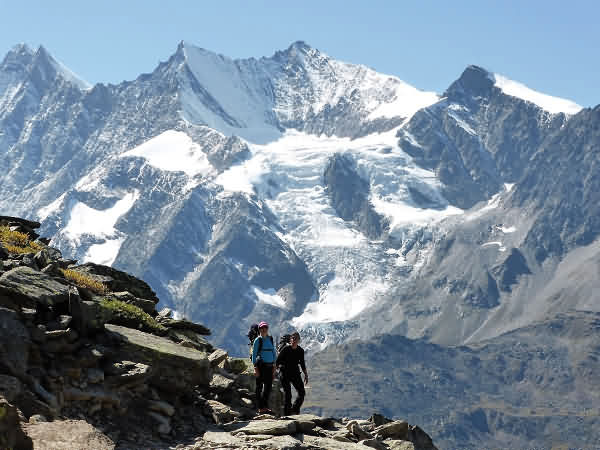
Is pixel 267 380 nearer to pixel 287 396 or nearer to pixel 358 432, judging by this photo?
pixel 287 396

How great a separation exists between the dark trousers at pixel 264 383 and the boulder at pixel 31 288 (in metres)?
7.00

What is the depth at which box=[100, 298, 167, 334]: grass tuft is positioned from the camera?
108 ft

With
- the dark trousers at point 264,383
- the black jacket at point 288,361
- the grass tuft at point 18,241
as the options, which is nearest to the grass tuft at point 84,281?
the grass tuft at point 18,241

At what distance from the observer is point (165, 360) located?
30.5 meters

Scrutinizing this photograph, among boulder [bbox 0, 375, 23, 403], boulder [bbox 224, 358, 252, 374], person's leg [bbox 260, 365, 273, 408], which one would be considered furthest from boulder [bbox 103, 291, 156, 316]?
boulder [bbox 0, 375, 23, 403]

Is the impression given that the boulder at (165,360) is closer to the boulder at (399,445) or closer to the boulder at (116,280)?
the boulder at (399,445)

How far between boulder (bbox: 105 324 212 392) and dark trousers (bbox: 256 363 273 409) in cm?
210

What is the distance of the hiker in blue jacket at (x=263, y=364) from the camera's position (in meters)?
32.6

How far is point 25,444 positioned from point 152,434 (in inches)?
299

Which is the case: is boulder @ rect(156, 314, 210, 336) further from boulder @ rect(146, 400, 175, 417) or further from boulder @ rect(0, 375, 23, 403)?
boulder @ rect(0, 375, 23, 403)

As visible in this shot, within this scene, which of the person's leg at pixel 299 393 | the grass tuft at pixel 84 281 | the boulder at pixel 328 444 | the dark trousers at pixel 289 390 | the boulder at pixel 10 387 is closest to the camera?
the boulder at pixel 10 387

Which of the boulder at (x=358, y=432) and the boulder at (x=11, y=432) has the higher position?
the boulder at (x=358, y=432)

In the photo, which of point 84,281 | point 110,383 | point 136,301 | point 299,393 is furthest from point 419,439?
point 110,383

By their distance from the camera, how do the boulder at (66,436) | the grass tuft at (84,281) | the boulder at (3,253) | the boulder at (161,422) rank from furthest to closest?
the grass tuft at (84,281) < the boulder at (3,253) < the boulder at (161,422) < the boulder at (66,436)
